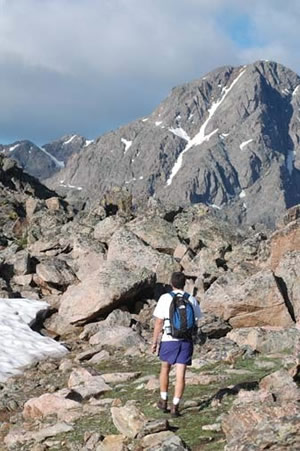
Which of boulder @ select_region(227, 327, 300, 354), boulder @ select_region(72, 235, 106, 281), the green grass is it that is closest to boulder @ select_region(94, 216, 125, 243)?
boulder @ select_region(72, 235, 106, 281)

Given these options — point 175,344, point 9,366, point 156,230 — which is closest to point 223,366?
point 175,344

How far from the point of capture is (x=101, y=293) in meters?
27.4

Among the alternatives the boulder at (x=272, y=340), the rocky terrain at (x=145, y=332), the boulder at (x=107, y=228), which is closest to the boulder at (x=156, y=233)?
the rocky terrain at (x=145, y=332)

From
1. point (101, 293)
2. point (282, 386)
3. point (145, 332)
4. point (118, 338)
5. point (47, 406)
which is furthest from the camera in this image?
point (101, 293)

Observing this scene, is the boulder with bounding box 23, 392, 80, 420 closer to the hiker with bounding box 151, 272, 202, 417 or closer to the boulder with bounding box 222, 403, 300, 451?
the hiker with bounding box 151, 272, 202, 417

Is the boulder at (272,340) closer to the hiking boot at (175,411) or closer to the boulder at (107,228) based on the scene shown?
the hiking boot at (175,411)

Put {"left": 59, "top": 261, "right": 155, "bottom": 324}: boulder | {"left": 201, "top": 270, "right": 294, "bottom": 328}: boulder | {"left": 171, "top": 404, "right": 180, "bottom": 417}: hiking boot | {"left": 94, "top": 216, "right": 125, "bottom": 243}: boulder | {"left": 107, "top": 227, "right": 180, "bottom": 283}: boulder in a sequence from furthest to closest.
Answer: {"left": 94, "top": 216, "right": 125, "bottom": 243}: boulder
{"left": 107, "top": 227, "right": 180, "bottom": 283}: boulder
{"left": 59, "top": 261, "right": 155, "bottom": 324}: boulder
{"left": 201, "top": 270, "right": 294, "bottom": 328}: boulder
{"left": 171, "top": 404, "right": 180, "bottom": 417}: hiking boot

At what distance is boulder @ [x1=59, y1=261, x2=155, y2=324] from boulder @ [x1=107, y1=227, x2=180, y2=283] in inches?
81.9

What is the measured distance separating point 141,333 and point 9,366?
584cm

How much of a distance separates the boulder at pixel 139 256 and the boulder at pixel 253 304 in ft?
16.2

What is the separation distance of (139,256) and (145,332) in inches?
259

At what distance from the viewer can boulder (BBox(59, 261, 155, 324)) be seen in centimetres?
2730

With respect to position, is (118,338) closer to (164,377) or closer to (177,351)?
(164,377)

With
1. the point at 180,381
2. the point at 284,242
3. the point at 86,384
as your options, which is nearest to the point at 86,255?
the point at 284,242
